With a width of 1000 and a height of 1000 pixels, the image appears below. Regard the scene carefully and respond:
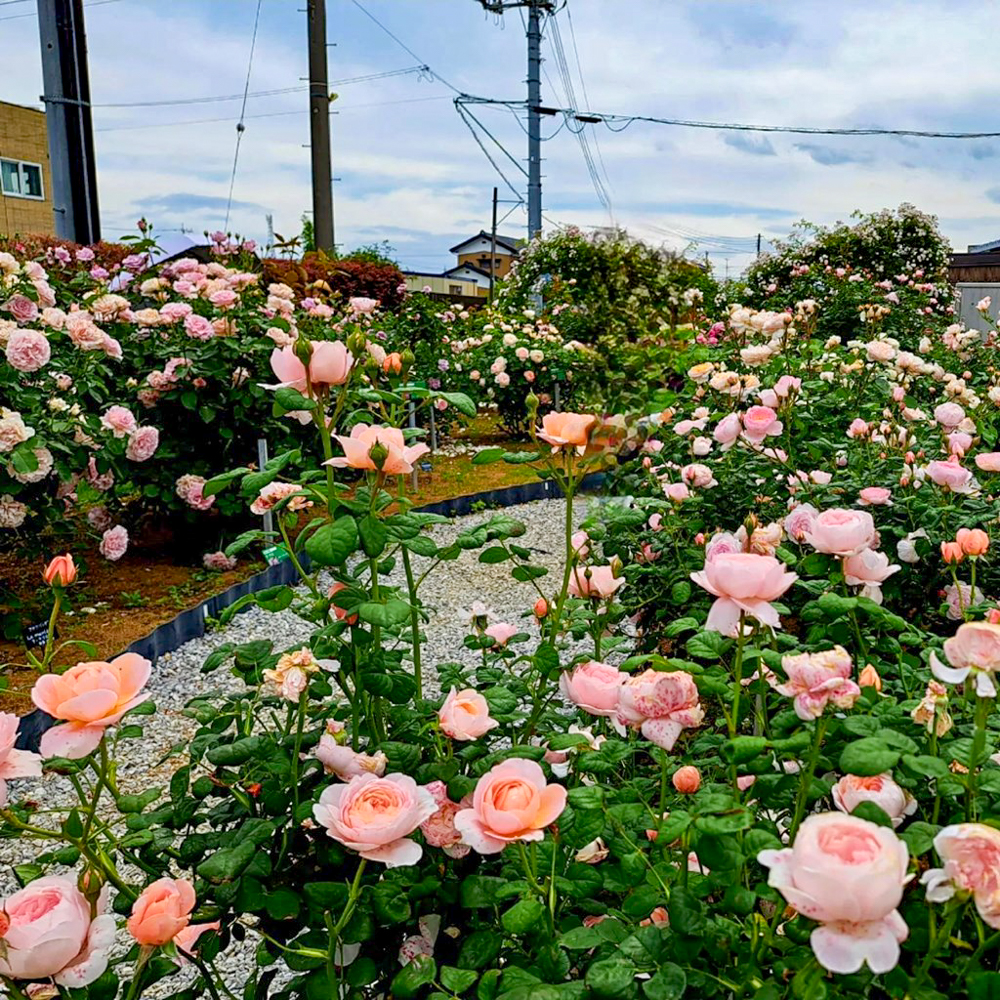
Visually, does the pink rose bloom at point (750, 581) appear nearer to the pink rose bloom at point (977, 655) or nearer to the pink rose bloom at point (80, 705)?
the pink rose bloom at point (977, 655)

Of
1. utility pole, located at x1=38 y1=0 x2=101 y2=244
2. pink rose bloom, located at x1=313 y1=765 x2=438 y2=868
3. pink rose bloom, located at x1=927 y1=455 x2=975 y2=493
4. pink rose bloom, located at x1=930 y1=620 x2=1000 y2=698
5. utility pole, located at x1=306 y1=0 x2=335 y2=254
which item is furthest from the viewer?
utility pole, located at x1=306 y1=0 x2=335 y2=254

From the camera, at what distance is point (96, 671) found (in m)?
0.76

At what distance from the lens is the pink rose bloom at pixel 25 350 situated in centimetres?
261

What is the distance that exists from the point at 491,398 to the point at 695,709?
221 inches

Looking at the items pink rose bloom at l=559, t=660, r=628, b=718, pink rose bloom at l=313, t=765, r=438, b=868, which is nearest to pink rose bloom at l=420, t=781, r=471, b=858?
pink rose bloom at l=313, t=765, r=438, b=868

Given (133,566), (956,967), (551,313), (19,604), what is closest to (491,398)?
(551,313)

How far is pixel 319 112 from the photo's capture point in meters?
7.48

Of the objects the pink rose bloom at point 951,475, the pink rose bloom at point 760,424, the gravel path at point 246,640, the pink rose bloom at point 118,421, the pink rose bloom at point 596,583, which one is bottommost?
the gravel path at point 246,640

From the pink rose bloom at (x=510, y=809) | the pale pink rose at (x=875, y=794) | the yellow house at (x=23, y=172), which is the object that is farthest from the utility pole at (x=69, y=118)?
the yellow house at (x=23, y=172)

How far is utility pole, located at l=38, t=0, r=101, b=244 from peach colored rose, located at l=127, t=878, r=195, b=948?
500cm

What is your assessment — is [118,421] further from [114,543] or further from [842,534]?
[842,534]

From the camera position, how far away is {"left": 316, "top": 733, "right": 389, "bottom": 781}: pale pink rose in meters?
0.82

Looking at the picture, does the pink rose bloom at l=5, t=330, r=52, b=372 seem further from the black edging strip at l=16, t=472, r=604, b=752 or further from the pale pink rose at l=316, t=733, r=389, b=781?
the pale pink rose at l=316, t=733, r=389, b=781

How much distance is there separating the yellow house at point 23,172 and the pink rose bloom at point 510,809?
60.7 ft
